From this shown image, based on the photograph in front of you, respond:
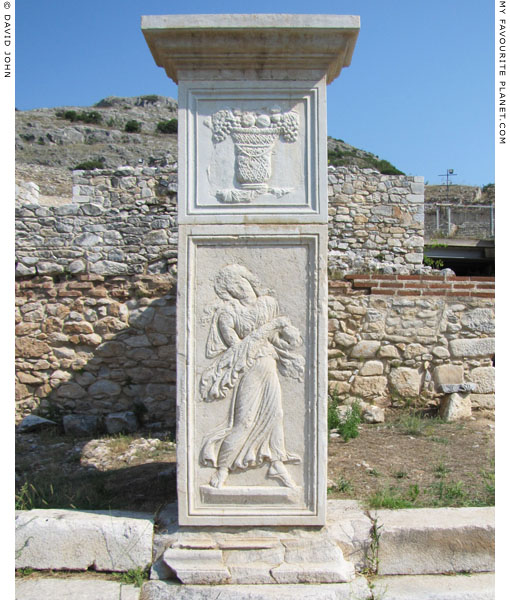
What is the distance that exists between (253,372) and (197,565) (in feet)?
3.45

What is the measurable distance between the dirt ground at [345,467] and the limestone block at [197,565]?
48 centimetres

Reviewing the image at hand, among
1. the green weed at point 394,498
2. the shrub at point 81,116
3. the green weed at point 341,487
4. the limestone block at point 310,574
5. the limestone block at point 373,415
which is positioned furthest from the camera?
the shrub at point 81,116

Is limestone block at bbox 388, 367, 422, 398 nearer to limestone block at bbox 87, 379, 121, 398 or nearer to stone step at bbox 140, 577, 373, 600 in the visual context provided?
limestone block at bbox 87, 379, 121, 398

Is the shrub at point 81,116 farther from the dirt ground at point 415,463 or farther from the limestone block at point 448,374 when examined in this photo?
the dirt ground at point 415,463

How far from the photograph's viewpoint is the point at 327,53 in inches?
107

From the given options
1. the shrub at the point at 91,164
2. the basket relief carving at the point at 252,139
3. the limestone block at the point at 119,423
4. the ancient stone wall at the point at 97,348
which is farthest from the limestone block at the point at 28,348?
the shrub at the point at 91,164

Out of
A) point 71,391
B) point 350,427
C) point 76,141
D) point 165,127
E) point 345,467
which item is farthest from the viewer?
point 165,127

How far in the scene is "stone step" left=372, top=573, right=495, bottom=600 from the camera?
8.24 ft

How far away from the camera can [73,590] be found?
101 inches

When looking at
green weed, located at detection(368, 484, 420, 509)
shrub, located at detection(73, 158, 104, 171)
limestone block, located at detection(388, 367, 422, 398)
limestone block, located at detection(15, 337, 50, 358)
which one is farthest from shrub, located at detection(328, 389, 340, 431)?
shrub, located at detection(73, 158, 104, 171)

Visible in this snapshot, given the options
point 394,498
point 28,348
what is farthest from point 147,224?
point 394,498

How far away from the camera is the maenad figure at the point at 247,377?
2764 mm

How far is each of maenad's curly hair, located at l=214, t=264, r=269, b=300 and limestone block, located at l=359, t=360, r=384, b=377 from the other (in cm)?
370

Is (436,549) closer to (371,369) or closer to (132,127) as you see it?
(371,369)
